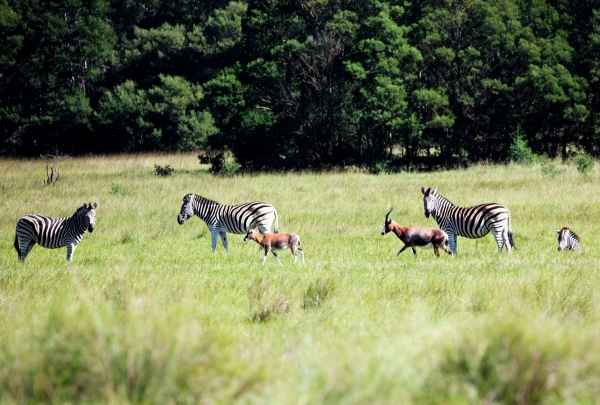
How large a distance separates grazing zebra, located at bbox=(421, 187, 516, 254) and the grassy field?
542 millimetres

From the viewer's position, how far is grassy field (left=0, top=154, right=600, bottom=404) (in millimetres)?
5195

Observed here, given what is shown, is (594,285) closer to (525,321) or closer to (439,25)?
(525,321)

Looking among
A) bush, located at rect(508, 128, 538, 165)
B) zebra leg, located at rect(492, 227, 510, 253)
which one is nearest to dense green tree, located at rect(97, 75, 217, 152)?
bush, located at rect(508, 128, 538, 165)

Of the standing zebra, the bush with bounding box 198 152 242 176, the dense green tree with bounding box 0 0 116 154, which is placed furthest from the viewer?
the dense green tree with bounding box 0 0 116 154

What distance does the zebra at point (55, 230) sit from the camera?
15.5 meters

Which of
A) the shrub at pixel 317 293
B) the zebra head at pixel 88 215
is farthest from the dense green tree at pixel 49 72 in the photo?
the shrub at pixel 317 293

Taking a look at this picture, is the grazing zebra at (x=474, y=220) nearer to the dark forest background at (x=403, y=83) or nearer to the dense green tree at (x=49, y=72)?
the dark forest background at (x=403, y=83)

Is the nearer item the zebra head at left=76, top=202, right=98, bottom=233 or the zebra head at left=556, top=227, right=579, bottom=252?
the zebra head at left=556, top=227, right=579, bottom=252

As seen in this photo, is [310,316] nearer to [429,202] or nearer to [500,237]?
[500,237]

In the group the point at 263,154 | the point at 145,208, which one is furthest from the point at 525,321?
the point at 263,154

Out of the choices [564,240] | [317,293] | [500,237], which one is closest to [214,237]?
[500,237]

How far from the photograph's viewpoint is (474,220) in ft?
50.9

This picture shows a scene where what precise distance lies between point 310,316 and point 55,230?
350 inches

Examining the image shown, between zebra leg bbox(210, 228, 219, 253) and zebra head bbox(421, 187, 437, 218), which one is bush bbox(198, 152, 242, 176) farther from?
zebra head bbox(421, 187, 437, 218)
